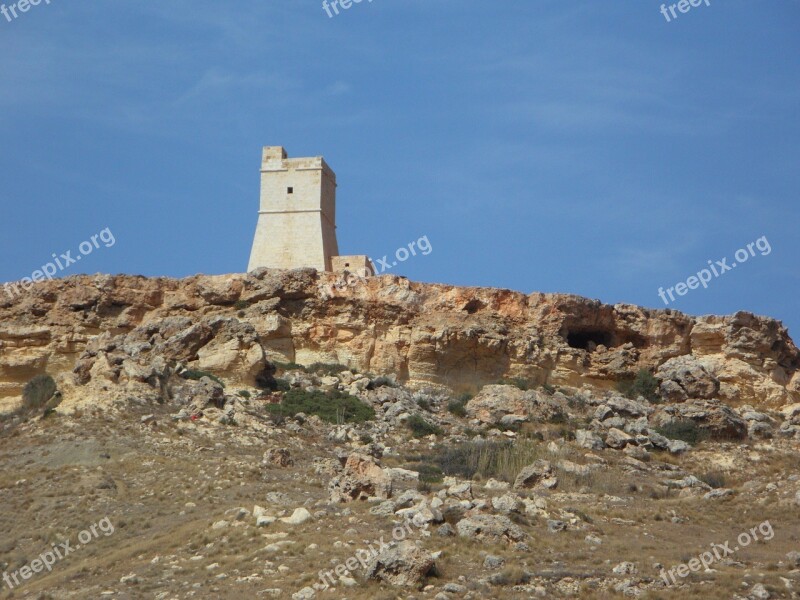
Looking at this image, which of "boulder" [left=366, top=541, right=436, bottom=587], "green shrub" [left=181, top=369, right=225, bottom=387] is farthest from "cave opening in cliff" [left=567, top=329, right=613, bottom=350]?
"boulder" [left=366, top=541, right=436, bottom=587]

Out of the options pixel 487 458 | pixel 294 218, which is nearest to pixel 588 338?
pixel 294 218

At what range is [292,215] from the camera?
42031 mm

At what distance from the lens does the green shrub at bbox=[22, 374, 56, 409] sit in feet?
110

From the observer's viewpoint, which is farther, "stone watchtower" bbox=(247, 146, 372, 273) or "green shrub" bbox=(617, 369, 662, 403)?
"stone watchtower" bbox=(247, 146, 372, 273)

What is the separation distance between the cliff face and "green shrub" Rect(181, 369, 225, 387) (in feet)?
9.12

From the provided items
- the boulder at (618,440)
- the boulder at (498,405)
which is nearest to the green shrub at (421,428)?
the boulder at (498,405)

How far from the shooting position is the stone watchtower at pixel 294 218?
41406mm

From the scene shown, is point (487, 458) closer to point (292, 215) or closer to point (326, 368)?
point (326, 368)

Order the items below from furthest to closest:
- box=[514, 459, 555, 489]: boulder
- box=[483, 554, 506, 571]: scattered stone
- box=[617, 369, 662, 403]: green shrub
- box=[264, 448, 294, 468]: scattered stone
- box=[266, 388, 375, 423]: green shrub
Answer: box=[617, 369, 662, 403]: green shrub < box=[266, 388, 375, 423]: green shrub < box=[264, 448, 294, 468]: scattered stone < box=[514, 459, 555, 489]: boulder < box=[483, 554, 506, 571]: scattered stone

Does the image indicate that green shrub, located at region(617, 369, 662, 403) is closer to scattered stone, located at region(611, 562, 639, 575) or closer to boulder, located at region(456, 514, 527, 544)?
boulder, located at region(456, 514, 527, 544)

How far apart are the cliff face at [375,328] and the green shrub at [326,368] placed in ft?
1.48

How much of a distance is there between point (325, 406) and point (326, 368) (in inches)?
138

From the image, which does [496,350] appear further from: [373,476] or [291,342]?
[373,476]

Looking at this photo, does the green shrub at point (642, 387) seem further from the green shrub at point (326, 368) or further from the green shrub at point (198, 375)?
the green shrub at point (198, 375)
